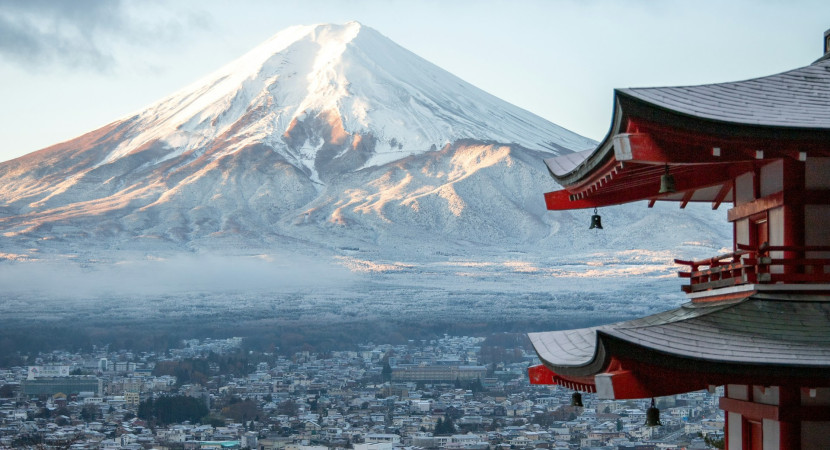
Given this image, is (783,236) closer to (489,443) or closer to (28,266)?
(489,443)

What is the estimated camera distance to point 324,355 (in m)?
89.0

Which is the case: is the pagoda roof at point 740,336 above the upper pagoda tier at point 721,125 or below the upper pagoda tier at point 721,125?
below

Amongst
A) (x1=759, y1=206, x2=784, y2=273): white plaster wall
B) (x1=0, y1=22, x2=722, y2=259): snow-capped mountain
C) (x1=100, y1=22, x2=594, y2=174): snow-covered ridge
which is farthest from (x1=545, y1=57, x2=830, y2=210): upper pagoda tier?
(x1=100, y1=22, x2=594, y2=174): snow-covered ridge

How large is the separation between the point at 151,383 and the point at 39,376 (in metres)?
7.06

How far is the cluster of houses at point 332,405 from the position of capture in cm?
4947

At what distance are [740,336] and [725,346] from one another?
0.61 feet

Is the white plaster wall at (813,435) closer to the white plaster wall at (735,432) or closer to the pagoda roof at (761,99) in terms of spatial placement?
the white plaster wall at (735,432)

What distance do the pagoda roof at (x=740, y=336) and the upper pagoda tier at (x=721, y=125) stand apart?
800 mm

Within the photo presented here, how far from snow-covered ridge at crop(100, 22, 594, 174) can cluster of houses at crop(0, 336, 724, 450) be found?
104ft

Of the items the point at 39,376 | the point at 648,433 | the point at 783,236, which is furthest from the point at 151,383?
the point at 783,236

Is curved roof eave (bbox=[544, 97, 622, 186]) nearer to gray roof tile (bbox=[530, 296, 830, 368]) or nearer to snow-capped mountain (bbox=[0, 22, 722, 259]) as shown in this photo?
gray roof tile (bbox=[530, 296, 830, 368])

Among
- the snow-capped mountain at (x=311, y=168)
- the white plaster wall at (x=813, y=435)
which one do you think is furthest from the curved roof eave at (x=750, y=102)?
the snow-capped mountain at (x=311, y=168)

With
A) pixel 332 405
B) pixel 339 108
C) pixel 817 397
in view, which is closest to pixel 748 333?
pixel 817 397

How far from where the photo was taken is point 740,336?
7.25 m
